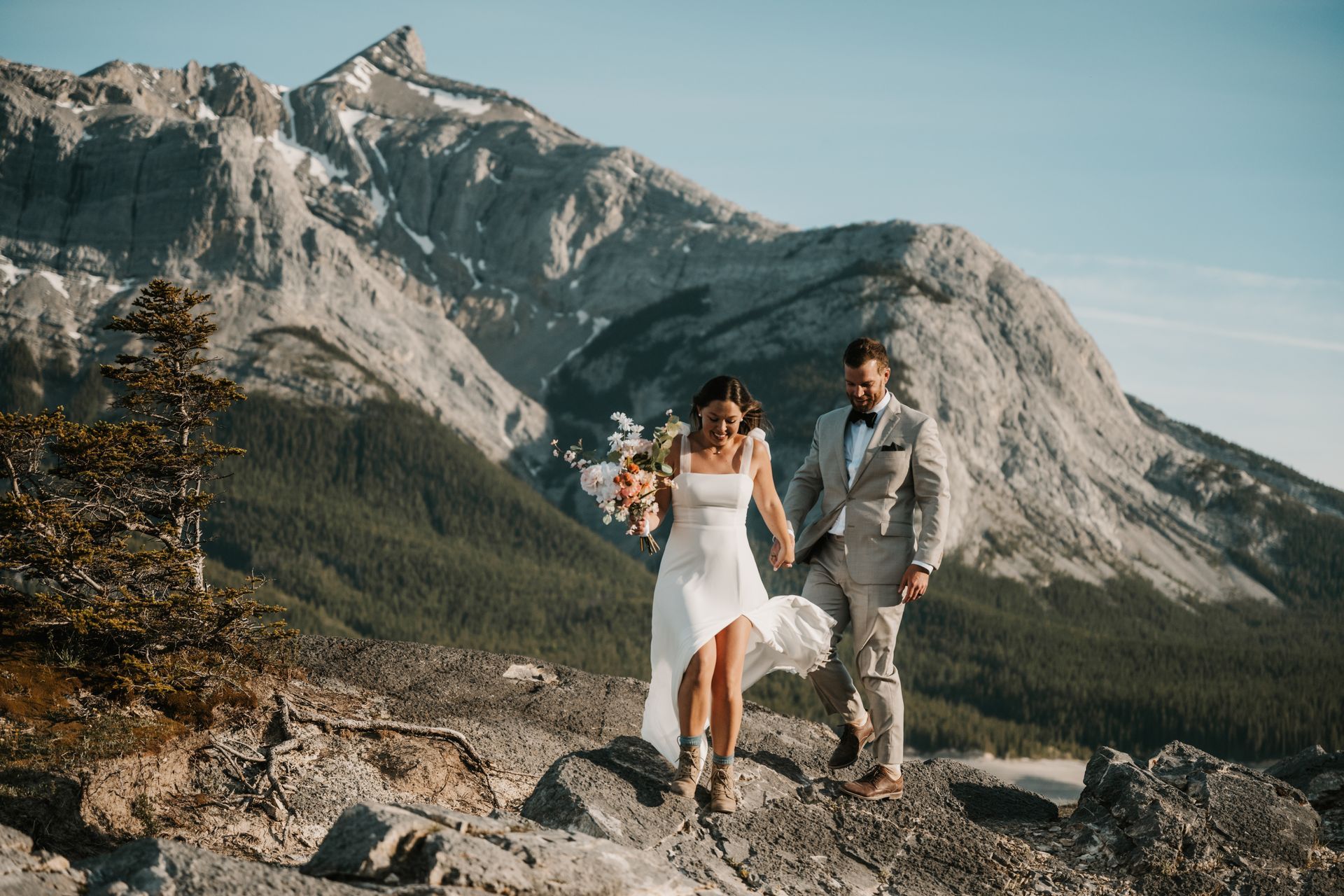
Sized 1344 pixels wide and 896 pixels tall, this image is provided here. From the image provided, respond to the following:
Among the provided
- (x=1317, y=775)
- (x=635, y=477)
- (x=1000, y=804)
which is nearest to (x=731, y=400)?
(x=635, y=477)

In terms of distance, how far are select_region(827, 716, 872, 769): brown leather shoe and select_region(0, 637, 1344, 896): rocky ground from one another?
0.84 ft

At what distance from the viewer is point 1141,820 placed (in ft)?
35.8

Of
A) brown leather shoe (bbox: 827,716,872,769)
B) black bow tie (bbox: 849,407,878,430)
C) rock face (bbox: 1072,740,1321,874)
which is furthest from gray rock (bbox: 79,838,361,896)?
rock face (bbox: 1072,740,1321,874)

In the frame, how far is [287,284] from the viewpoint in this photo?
196750 millimetres

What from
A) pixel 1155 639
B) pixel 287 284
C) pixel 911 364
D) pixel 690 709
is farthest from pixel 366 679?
pixel 287 284

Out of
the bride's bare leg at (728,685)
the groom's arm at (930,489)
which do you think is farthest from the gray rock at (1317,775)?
the bride's bare leg at (728,685)

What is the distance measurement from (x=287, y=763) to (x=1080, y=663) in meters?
126

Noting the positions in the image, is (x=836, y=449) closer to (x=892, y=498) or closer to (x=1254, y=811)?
(x=892, y=498)

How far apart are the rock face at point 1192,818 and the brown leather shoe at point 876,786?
2.03 m

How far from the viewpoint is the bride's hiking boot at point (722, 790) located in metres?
9.65

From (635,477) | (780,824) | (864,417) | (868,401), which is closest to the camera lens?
(635,477)

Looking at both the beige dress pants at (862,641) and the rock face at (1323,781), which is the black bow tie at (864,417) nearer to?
the beige dress pants at (862,641)

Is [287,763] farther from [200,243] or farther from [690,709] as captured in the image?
[200,243]

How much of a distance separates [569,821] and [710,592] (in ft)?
7.44
